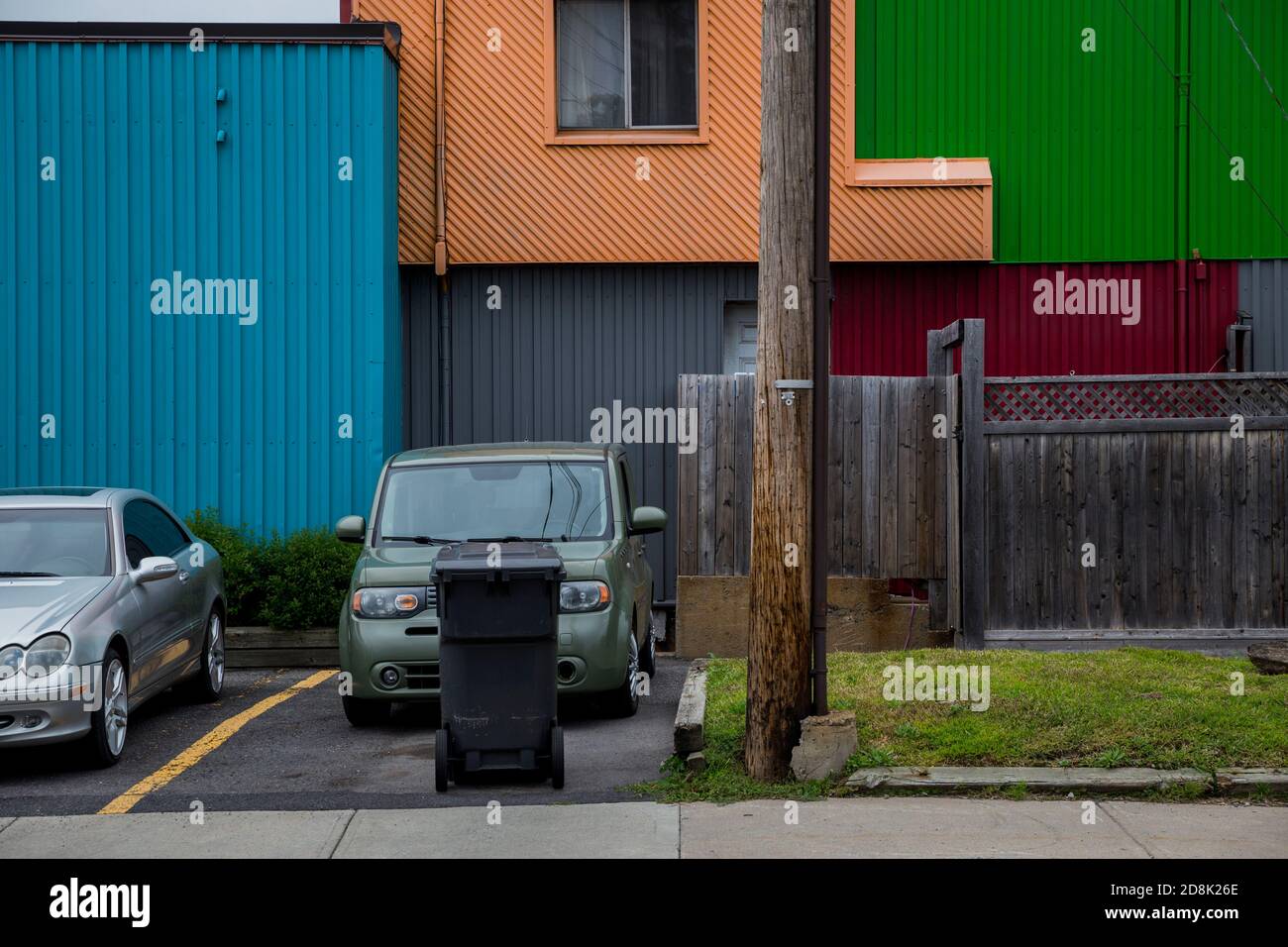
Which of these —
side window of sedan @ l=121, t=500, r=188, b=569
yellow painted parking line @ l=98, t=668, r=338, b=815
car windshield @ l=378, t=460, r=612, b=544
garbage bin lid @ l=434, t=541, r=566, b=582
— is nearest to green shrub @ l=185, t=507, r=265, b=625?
yellow painted parking line @ l=98, t=668, r=338, b=815

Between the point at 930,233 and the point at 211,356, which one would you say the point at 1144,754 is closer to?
the point at 930,233

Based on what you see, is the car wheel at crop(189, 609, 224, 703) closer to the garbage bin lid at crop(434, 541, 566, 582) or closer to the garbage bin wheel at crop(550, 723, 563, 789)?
the garbage bin lid at crop(434, 541, 566, 582)

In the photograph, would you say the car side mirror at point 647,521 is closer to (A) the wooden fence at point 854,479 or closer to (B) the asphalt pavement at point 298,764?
(B) the asphalt pavement at point 298,764

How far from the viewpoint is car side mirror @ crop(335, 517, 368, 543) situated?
9609 mm

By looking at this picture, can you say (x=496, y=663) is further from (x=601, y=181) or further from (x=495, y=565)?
(x=601, y=181)

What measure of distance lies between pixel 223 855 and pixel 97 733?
7.19ft

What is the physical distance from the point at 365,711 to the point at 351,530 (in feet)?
3.91

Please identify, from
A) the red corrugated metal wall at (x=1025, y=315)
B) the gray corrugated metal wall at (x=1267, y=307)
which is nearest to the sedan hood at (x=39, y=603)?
the red corrugated metal wall at (x=1025, y=315)

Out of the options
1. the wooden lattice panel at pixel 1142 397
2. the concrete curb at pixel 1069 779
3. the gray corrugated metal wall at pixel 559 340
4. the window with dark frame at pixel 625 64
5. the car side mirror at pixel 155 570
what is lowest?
the concrete curb at pixel 1069 779

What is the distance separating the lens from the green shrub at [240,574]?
1227cm

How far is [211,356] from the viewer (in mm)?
13336

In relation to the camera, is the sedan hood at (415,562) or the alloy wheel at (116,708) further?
the sedan hood at (415,562)

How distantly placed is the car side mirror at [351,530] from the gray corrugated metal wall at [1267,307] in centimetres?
936

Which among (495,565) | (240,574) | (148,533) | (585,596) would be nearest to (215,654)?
(148,533)
